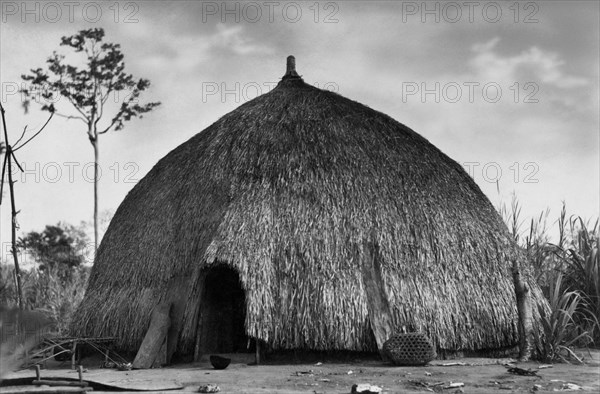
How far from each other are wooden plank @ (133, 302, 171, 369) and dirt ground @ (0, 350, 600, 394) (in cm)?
32

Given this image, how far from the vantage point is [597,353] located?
11.1m

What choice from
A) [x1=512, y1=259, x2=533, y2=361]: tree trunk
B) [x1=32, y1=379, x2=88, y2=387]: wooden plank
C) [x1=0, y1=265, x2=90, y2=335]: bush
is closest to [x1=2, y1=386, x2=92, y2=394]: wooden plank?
[x1=32, y1=379, x2=88, y2=387]: wooden plank

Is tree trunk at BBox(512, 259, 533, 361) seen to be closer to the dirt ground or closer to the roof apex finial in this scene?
the dirt ground

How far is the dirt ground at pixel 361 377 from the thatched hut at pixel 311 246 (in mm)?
526

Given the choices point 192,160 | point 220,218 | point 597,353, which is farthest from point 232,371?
point 597,353

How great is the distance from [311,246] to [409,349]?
1947 mm

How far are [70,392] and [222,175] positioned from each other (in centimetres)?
513

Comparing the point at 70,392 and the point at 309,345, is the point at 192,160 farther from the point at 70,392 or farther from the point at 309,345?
the point at 70,392

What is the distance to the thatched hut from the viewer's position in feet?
33.0

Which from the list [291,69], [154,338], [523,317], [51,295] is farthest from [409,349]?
[51,295]

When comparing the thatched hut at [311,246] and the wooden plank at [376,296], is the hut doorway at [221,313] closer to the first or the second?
the thatched hut at [311,246]

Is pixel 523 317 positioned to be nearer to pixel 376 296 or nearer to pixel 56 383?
pixel 376 296

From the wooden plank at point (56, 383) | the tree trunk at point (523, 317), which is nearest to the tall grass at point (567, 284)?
the tree trunk at point (523, 317)

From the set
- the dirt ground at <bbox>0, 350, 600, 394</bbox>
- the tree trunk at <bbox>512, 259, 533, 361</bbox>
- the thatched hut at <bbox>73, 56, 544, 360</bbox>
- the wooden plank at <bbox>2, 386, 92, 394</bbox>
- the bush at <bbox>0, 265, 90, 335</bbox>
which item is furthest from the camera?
the bush at <bbox>0, 265, 90, 335</bbox>
